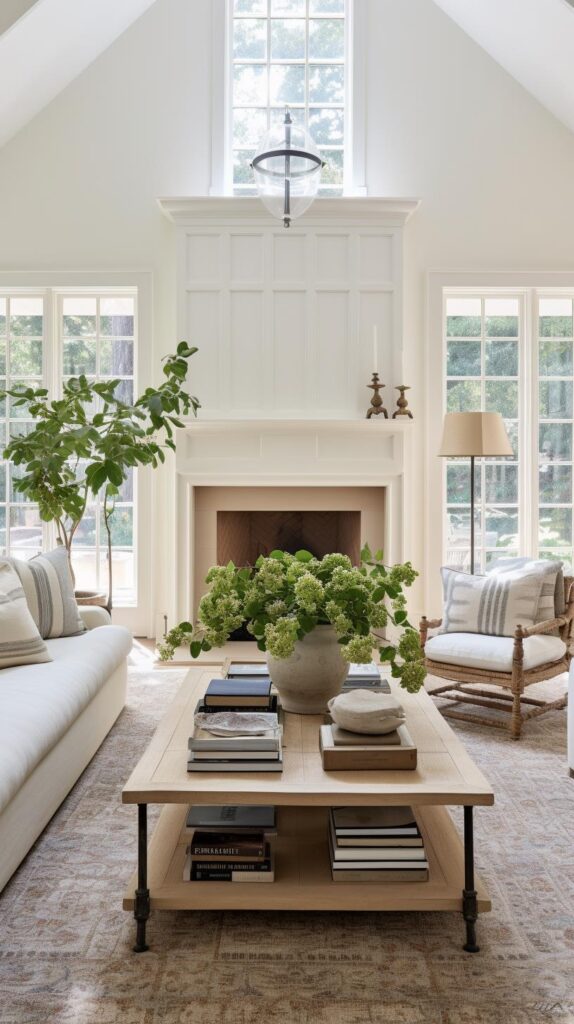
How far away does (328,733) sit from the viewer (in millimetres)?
2016

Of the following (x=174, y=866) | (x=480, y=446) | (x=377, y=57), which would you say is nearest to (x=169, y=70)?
(x=377, y=57)

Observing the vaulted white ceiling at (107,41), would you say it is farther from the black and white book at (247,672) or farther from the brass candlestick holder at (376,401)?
the black and white book at (247,672)

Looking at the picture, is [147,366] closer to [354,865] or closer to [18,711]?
[18,711]

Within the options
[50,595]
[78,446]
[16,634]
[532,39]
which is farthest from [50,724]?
[532,39]

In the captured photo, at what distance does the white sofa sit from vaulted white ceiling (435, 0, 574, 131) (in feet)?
13.3

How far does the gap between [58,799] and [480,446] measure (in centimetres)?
289

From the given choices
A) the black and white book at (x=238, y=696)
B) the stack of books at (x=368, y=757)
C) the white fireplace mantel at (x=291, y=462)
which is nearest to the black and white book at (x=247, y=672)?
the black and white book at (x=238, y=696)

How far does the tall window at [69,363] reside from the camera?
5.37m

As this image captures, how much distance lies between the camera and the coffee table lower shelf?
5.98 ft

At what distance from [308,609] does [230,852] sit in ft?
2.16

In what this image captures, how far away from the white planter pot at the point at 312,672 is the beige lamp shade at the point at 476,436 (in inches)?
93.3

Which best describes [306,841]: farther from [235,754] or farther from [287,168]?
[287,168]

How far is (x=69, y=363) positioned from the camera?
541cm

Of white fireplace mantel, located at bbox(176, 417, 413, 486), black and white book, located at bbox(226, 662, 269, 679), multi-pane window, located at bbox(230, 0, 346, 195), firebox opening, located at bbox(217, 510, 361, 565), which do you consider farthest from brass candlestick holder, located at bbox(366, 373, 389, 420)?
black and white book, located at bbox(226, 662, 269, 679)
